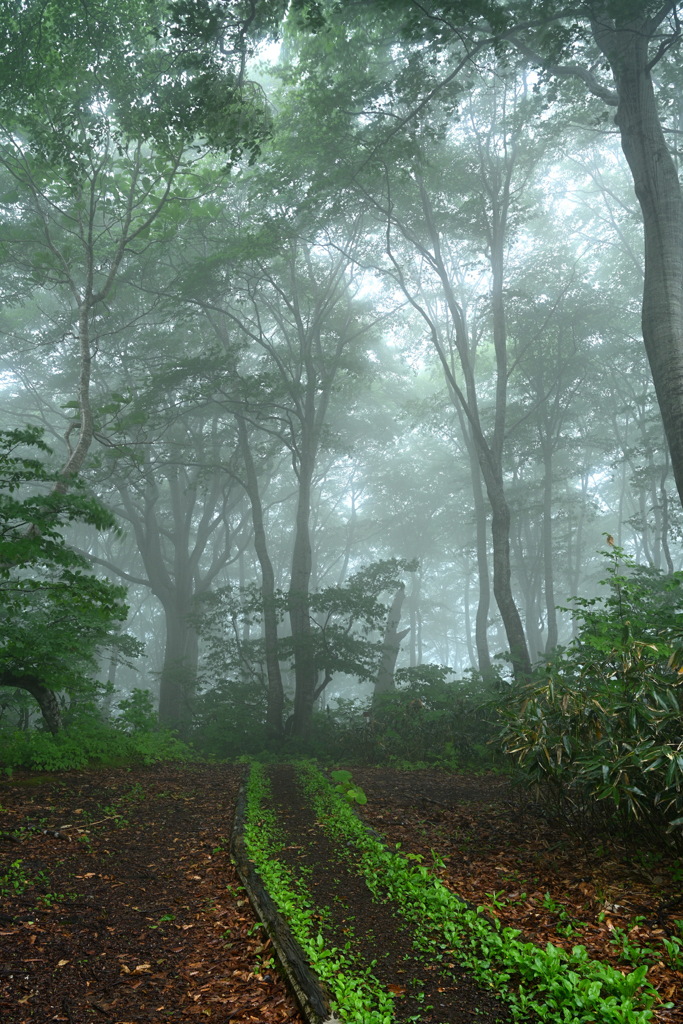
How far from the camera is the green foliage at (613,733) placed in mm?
4562

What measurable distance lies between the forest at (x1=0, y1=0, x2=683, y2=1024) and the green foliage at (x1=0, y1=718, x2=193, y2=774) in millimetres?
64

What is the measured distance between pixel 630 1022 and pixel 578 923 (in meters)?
1.34

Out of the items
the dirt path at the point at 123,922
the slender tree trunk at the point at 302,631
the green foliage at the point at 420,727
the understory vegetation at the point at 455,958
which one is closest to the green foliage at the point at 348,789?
the dirt path at the point at 123,922

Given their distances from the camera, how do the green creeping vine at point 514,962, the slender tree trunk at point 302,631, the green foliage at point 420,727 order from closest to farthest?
1. the green creeping vine at point 514,962
2. the green foliage at point 420,727
3. the slender tree trunk at point 302,631

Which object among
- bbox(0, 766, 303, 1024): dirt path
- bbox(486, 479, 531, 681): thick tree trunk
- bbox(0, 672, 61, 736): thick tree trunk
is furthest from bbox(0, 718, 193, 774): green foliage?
bbox(486, 479, 531, 681): thick tree trunk

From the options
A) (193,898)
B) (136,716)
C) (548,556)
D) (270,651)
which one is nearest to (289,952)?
(193,898)

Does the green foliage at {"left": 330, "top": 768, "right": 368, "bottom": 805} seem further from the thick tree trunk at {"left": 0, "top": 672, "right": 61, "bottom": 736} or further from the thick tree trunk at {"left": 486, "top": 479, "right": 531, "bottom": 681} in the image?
the thick tree trunk at {"left": 486, "top": 479, "right": 531, "bottom": 681}

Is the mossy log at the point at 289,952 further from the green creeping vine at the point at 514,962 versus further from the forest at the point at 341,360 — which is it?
the green creeping vine at the point at 514,962

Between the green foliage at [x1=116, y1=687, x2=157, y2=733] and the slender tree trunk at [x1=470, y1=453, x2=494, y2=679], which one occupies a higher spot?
the slender tree trunk at [x1=470, y1=453, x2=494, y2=679]

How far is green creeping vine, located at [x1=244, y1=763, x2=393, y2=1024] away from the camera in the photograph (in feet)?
9.84

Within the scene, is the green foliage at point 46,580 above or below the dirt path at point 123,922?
above

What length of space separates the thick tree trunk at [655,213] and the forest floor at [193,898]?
4.41 metres

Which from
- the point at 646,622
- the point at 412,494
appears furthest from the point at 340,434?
the point at 646,622

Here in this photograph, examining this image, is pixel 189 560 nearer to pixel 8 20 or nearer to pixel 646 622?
pixel 8 20
